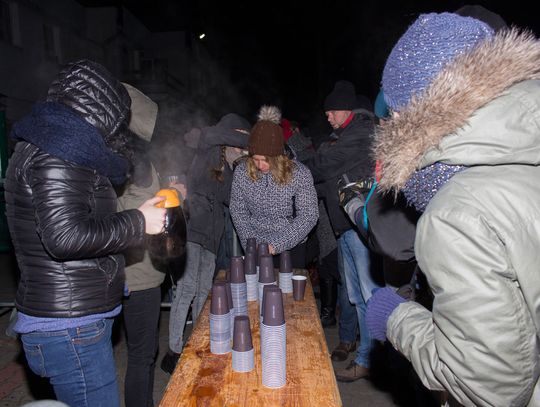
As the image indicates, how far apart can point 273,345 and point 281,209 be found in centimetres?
213

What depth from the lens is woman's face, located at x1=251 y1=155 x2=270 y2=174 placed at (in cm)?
387

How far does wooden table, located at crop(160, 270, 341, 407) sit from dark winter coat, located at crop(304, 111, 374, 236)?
1.92 m

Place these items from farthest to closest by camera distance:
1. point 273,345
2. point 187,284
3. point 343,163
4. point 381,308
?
point 187,284 < point 343,163 < point 273,345 < point 381,308

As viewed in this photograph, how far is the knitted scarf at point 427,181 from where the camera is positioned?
4.33 ft

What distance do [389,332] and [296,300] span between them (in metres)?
1.29

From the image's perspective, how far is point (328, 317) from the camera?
5359 millimetres

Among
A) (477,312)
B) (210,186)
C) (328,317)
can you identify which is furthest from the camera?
(328,317)

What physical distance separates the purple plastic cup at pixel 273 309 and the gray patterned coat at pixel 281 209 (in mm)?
1867

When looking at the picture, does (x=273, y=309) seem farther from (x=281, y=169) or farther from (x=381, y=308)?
(x=281, y=169)

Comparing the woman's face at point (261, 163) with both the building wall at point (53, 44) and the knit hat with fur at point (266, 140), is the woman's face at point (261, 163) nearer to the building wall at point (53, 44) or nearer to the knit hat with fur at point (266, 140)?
the knit hat with fur at point (266, 140)

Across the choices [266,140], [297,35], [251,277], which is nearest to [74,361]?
[251,277]

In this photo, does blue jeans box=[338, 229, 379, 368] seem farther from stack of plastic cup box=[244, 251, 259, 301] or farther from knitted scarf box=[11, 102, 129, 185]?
knitted scarf box=[11, 102, 129, 185]

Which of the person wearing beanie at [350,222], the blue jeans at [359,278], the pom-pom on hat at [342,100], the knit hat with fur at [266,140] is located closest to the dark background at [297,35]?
the pom-pom on hat at [342,100]

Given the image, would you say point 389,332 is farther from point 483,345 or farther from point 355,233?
point 355,233
